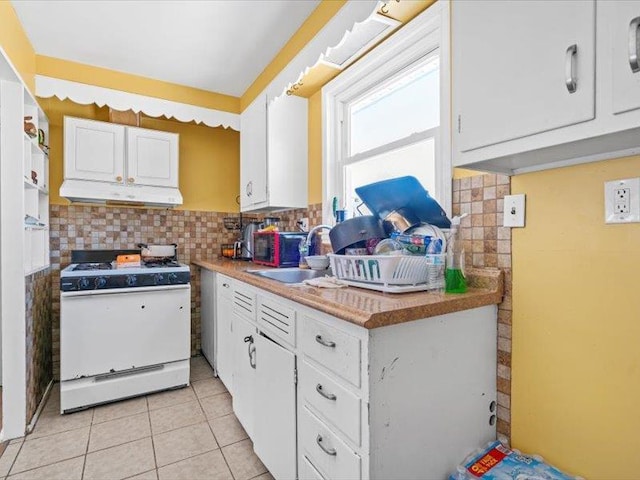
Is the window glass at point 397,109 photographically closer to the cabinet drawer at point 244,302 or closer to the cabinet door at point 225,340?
the cabinet drawer at point 244,302

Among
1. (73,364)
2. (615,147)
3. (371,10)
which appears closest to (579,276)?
(615,147)

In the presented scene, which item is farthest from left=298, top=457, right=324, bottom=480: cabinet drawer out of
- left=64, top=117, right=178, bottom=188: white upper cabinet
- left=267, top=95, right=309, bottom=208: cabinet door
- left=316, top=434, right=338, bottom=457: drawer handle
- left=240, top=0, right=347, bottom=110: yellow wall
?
left=64, top=117, right=178, bottom=188: white upper cabinet

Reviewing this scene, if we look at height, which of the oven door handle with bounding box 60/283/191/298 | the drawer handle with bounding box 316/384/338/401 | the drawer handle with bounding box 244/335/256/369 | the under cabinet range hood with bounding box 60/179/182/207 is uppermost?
the under cabinet range hood with bounding box 60/179/182/207

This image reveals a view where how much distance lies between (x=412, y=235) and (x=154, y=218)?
8.28ft

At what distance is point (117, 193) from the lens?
2.60 m

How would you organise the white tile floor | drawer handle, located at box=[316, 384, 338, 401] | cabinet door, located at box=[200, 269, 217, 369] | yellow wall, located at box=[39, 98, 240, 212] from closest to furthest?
drawer handle, located at box=[316, 384, 338, 401] < the white tile floor < cabinet door, located at box=[200, 269, 217, 369] < yellow wall, located at box=[39, 98, 240, 212]

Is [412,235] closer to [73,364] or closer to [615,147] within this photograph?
[615,147]

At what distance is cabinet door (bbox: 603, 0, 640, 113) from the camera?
69 cm

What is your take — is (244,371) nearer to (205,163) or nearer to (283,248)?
(283,248)

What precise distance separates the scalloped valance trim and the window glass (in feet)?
4.55

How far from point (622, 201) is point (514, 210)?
0.97 feet

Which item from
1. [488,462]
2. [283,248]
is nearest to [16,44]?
[283,248]

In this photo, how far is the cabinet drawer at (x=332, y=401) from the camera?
94 centimetres

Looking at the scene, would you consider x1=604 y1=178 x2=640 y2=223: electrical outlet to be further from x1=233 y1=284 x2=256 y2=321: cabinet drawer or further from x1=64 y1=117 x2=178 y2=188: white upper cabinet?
x1=64 y1=117 x2=178 y2=188: white upper cabinet
